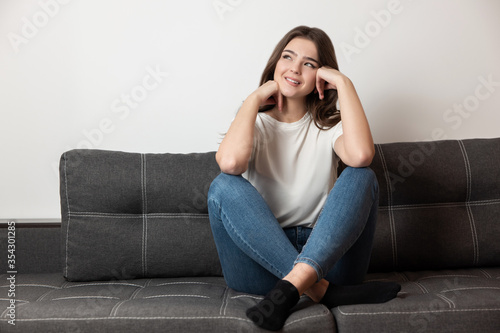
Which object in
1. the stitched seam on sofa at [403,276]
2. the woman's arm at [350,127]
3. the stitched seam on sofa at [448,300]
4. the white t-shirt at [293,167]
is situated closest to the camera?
the stitched seam on sofa at [448,300]

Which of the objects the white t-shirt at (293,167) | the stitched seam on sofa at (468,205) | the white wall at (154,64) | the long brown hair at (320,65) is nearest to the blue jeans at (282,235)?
the white t-shirt at (293,167)

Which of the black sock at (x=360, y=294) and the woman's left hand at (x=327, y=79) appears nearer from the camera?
the black sock at (x=360, y=294)

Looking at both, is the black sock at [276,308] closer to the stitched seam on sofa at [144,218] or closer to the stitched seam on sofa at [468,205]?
the stitched seam on sofa at [144,218]

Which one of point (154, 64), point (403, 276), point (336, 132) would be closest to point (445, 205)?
point (403, 276)

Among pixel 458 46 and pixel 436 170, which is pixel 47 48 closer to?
pixel 436 170

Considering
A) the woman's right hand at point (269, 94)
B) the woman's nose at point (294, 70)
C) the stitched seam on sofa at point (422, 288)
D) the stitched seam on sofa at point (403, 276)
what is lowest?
the stitched seam on sofa at point (403, 276)

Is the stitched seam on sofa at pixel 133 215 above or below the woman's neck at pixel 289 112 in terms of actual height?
below

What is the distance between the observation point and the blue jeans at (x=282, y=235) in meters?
1.43

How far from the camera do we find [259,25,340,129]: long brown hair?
186 centimetres

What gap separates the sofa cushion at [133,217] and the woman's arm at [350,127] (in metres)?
0.55

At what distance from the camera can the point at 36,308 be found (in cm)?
145

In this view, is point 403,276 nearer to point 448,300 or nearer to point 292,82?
point 448,300

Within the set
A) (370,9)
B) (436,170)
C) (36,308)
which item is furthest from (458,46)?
(36,308)

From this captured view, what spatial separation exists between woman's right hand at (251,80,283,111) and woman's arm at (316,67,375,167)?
0.16 m
